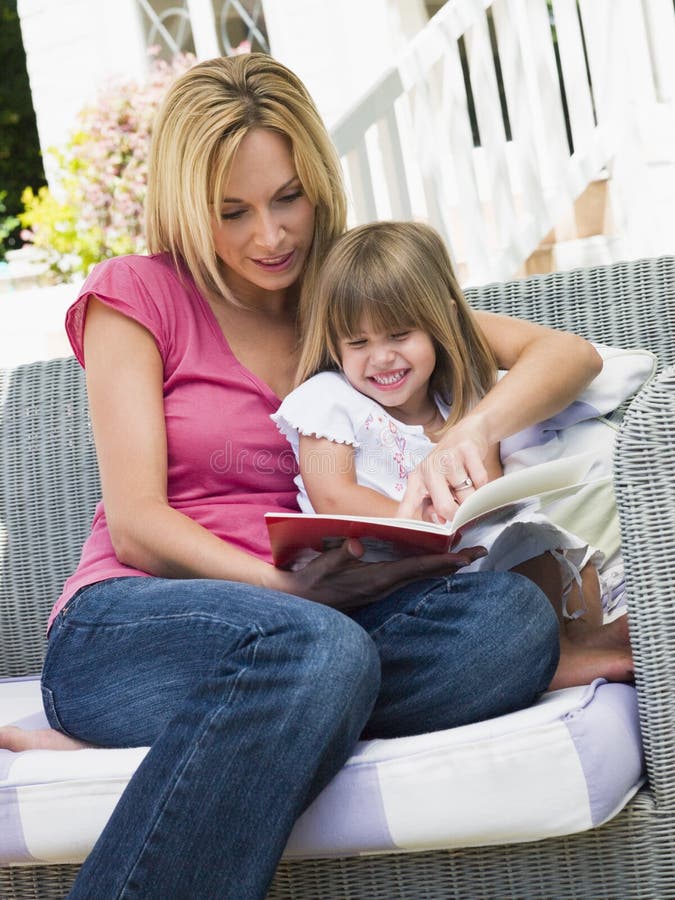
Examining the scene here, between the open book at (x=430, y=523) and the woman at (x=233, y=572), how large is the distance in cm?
5

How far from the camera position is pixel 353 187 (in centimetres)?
402

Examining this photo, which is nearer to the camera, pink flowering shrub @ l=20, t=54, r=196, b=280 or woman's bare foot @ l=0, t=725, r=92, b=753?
woman's bare foot @ l=0, t=725, r=92, b=753

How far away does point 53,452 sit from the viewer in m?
2.41

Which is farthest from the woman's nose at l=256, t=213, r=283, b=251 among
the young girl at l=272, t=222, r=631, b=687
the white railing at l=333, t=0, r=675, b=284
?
the white railing at l=333, t=0, r=675, b=284

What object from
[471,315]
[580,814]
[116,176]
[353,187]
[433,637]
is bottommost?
[580,814]

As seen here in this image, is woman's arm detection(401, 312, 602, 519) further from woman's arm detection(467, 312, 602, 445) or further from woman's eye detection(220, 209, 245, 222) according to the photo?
woman's eye detection(220, 209, 245, 222)

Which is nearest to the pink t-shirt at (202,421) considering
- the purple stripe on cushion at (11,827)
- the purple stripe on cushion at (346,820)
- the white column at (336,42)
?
Answer: the purple stripe on cushion at (11,827)

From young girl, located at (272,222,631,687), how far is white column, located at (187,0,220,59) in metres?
4.19

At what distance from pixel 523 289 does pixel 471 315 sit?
0.86 feet

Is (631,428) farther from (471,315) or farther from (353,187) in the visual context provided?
(353,187)

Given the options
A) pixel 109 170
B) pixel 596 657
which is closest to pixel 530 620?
pixel 596 657

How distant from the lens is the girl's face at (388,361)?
2025 millimetres

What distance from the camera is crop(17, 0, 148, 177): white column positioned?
6082 millimetres

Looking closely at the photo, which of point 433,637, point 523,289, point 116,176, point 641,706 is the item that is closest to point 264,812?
point 433,637
